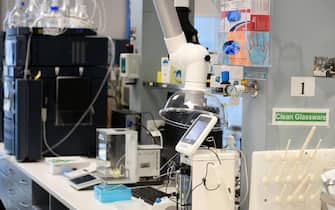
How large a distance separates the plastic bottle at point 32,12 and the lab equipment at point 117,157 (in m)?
1.44

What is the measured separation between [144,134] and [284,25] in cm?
191

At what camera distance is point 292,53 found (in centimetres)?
267

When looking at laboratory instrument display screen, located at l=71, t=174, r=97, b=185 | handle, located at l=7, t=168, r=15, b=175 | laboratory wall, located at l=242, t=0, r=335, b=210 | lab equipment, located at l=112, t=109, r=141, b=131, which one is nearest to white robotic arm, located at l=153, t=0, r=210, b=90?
laboratory wall, located at l=242, t=0, r=335, b=210

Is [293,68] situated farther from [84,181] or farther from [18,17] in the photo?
[18,17]

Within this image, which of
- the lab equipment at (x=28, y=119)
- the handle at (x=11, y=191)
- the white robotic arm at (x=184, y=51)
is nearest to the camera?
the white robotic arm at (x=184, y=51)

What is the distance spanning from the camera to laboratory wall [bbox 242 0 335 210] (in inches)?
104

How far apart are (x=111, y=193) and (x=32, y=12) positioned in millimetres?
2270

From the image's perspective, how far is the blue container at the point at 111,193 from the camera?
3098 millimetres

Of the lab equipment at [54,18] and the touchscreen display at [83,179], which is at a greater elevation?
the lab equipment at [54,18]

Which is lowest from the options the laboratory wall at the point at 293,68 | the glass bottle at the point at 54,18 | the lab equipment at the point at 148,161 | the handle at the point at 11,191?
the handle at the point at 11,191

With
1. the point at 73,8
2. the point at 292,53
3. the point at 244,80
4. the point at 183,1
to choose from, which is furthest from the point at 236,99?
the point at 73,8

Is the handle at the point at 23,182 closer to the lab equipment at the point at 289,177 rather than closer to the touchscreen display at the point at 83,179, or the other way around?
the touchscreen display at the point at 83,179

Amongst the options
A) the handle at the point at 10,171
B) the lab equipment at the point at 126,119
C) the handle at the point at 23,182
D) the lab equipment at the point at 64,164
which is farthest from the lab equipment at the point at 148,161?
the handle at the point at 10,171

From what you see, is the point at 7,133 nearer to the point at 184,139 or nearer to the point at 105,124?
the point at 105,124
